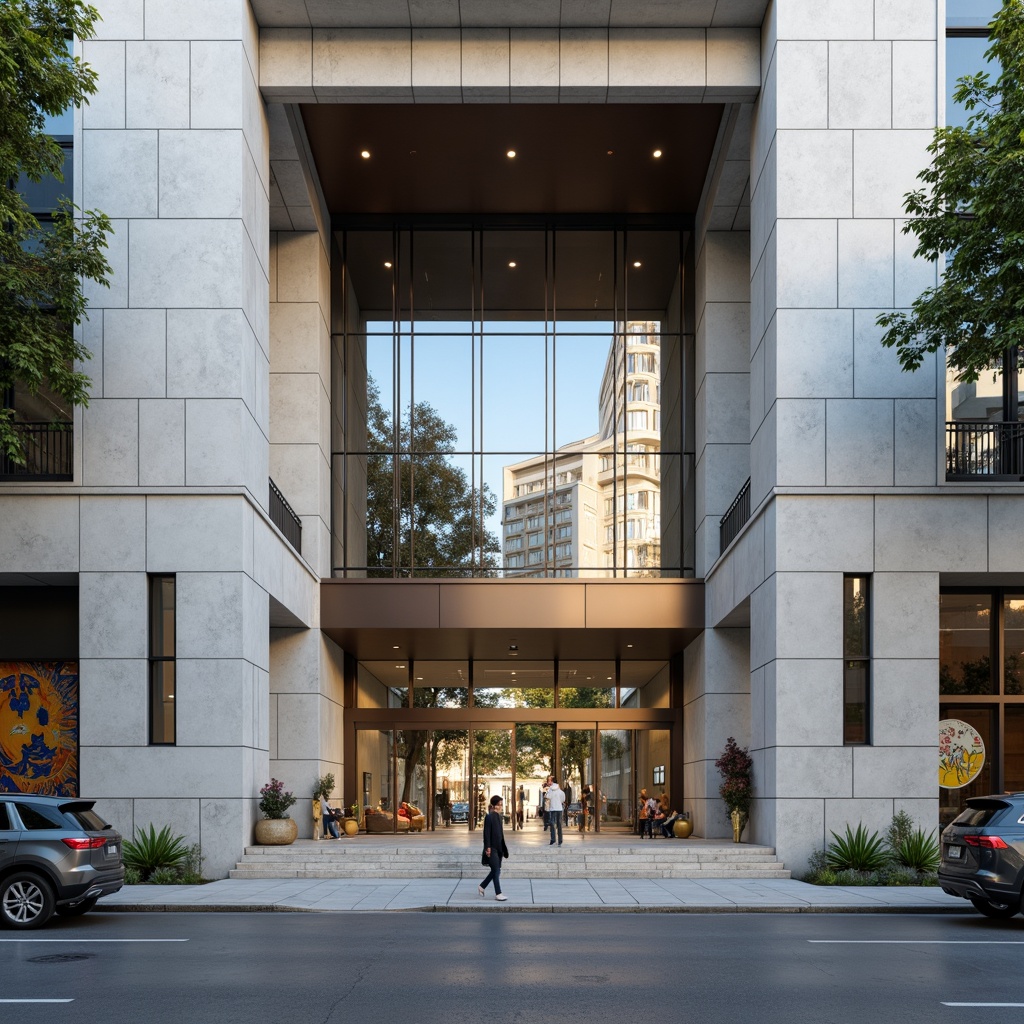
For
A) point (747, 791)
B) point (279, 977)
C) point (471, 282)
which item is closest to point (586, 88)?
point (471, 282)

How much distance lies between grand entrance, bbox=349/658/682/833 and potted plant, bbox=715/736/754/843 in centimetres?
737

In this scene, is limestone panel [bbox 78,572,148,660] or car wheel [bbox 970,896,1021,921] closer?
car wheel [bbox 970,896,1021,921]

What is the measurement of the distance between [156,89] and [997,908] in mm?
19066

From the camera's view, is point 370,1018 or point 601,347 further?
point 601,347

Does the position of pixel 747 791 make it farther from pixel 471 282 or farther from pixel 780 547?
pixel 471 282

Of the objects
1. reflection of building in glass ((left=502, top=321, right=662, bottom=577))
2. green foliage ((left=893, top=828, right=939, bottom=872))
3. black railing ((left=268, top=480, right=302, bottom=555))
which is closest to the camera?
green foliage ((left=893, top=828, right=939, bottom=872))

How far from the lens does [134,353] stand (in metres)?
21.7

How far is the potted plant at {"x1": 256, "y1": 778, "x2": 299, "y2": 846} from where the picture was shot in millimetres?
21719

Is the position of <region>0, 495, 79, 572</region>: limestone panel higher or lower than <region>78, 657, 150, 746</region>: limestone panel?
higher

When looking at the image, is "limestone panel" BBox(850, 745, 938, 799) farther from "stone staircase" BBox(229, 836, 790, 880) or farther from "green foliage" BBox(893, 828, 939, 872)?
"stone staircase" BBox(229, 836, 790, 880)

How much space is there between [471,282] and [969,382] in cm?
1453

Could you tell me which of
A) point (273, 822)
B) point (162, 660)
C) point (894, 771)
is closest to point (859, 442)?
point (894, 771)

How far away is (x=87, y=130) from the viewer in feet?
71.9

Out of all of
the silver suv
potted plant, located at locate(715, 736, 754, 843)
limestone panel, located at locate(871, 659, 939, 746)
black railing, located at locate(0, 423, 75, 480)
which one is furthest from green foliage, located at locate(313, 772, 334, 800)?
limestone panel, located at locate(871, 659, 939, 746)
